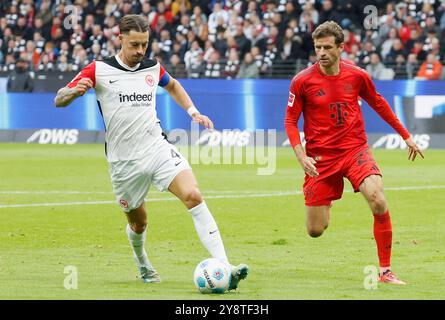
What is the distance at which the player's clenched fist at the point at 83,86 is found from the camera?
31.8ft

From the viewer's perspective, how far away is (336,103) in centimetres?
1093

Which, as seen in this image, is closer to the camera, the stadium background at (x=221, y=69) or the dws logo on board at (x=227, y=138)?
the stadium background at (x=221, y=69)

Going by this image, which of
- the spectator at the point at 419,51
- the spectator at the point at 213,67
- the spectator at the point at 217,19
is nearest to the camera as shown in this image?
the spectator at the point at 419,51

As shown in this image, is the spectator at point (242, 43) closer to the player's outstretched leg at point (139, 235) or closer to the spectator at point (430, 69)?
the spectator at point (430, 69)

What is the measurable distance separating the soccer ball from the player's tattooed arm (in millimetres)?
1784

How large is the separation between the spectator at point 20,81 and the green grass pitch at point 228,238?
9.17 meters

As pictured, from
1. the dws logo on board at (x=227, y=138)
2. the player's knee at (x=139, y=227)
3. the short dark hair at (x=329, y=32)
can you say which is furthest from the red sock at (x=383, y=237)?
the dws logo on board at (x=227, y=138)

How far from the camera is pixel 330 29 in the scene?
10562 millimetres

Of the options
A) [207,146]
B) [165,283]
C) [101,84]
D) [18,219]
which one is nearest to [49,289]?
[165,283]

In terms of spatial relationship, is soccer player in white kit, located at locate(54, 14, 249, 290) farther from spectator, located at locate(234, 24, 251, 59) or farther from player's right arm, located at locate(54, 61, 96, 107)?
spectator, located at locate(234, 24, 251, 59)

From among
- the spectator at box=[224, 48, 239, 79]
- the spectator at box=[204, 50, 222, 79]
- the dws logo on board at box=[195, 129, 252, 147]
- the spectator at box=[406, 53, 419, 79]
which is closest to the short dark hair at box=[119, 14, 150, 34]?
the dws logo on board at box=[195, 129, 252, 147]

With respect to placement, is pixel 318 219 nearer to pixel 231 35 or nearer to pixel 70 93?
pixel 70 93

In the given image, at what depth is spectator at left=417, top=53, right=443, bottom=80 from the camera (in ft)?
93.5

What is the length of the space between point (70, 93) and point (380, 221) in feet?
9.95
